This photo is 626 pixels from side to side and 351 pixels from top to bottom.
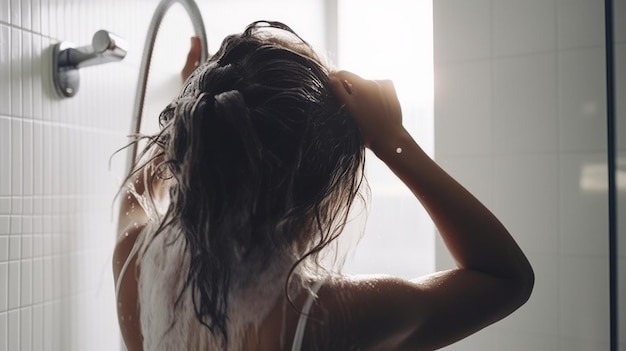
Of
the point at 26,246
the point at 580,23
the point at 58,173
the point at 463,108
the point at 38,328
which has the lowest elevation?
the point at 38,328

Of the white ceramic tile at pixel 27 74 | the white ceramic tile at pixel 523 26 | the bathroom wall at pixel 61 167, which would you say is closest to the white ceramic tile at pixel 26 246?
the bathroom wall at pixel 61 167

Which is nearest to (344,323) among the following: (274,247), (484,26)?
(274,247)

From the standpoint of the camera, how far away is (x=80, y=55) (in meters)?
0.82

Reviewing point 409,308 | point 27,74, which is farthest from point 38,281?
point 409,308

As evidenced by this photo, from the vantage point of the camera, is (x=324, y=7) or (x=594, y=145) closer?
(x=594, y=145)

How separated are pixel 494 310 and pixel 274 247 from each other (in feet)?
0.81

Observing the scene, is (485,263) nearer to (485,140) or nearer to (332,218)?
(332,218)

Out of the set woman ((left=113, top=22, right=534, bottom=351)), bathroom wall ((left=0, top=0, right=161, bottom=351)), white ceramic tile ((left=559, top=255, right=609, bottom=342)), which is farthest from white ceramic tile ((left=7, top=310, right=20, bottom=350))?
white ceramic tile ((left=559, top=255, right=609, bottom=342))

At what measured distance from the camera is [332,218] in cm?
60

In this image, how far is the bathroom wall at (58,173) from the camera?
753 millimetres

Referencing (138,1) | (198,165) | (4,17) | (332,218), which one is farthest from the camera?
(138,1)

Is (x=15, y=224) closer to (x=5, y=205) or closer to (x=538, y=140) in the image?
(x=5, y=205)

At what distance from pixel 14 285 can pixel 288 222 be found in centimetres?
46

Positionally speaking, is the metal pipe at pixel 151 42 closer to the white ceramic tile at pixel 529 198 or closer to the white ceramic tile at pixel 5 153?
the white ceramic tile at pixel 5 153
